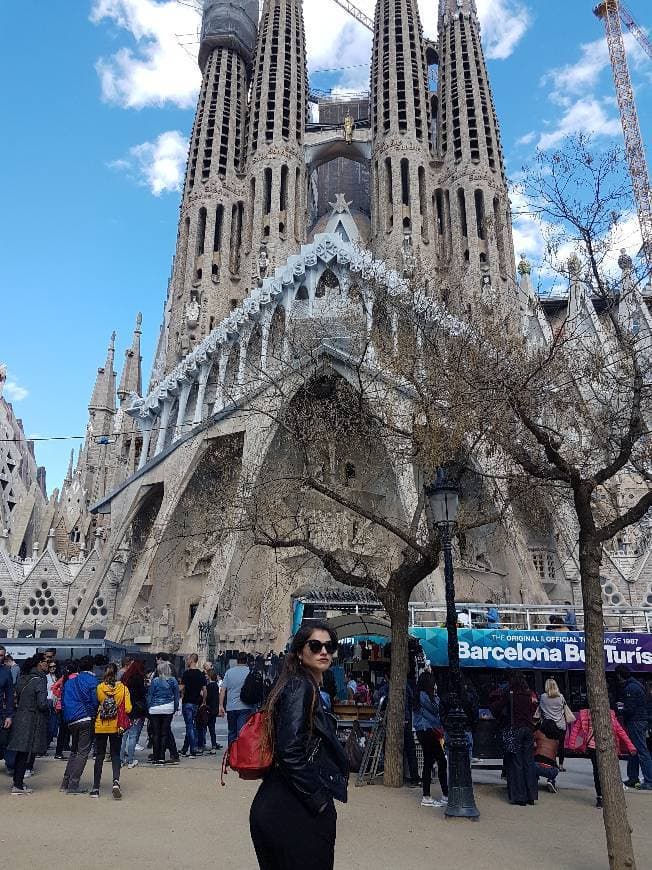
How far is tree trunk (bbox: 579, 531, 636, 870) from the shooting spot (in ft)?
14.8

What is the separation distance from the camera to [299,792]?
235 cm

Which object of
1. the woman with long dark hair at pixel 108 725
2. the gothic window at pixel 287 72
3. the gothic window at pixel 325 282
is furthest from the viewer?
the gothic window at pixel 287 72

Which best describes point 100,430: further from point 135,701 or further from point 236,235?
point 135,701

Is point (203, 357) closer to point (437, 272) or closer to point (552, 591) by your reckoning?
point (437, 272)

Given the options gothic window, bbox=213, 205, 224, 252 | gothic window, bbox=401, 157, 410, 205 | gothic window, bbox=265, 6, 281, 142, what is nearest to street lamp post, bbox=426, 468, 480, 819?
gothic window, bbox=213, 205, 224, 252

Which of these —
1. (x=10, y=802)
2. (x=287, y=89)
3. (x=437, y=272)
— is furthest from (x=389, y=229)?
(x=10, y=802)

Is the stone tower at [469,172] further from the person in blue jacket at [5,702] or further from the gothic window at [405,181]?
the person in blue jacket at [5,702]

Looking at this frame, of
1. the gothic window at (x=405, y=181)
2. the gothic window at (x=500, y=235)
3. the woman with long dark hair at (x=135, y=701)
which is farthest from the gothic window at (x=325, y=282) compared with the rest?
the woman with long dark hair at (x=135, y=701)

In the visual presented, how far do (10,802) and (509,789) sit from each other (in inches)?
195

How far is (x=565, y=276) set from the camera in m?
7.16

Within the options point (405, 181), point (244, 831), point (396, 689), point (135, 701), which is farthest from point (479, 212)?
point (244, 831)

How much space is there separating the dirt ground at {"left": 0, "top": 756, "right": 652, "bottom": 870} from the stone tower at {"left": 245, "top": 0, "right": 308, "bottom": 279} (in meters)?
30.7

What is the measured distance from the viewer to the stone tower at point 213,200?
3628 centimetres

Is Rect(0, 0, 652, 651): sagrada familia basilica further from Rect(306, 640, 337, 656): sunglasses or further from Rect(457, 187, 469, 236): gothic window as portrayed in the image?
Rect(306, 640, 337, 656): sunglasses
